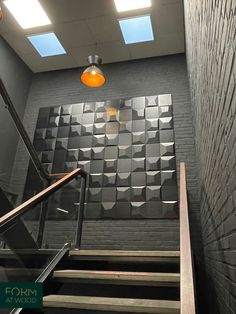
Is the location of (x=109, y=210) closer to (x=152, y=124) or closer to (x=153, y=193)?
(x=153, y=193)

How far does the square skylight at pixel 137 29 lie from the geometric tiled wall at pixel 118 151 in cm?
99

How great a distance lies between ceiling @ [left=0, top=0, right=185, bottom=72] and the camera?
388 cm

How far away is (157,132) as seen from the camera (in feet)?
13.9

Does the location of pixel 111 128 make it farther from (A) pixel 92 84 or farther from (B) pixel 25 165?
(B) pixel 25 165

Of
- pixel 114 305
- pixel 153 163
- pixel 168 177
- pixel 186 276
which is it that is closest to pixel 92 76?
pixel 153 163

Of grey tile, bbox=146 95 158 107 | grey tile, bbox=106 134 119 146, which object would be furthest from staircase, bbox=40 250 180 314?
grey tile, bbox=146 95 158 107

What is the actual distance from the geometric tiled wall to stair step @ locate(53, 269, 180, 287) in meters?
1.78

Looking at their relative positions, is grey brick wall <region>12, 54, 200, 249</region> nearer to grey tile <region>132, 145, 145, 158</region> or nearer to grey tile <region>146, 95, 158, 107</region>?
grey tile <region>146, 95, 158, 107</region>

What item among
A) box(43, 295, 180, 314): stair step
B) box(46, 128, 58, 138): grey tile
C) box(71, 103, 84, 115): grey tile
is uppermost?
box(71, 103, 84, 115): grey tile

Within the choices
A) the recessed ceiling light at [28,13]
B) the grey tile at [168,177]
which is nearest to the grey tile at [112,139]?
the grey tile at [168,177]

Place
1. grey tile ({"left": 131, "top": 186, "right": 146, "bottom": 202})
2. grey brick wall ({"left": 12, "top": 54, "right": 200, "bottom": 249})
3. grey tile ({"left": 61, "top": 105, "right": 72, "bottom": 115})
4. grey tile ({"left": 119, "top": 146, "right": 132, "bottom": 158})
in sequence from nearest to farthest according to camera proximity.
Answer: grey brick wall ({"left": 12, "top": 54, "right": 200, "bottom": 249}) < grey tile ({"left": 131, "top": 186, "right": 146, "bottom": 202}) < grey tile ({"left": 119, "top": 146, "right": 132, "bottom": 158}) < grey tile ({"left": 61, "top": 105, "right": 72, "bottom": 115})

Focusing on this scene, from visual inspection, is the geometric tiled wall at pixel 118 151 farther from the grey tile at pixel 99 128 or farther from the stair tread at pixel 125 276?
the stair tread at pixel 125 276

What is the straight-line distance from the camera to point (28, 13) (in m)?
4.00

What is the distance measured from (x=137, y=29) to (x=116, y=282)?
379 cm
